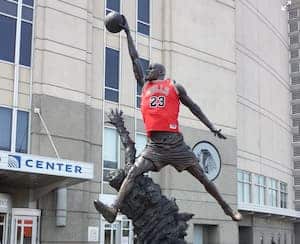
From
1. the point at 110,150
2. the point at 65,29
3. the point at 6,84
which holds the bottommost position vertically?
the point at 110,150

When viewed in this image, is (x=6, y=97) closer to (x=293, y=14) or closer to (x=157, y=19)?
(x=157, y=19)

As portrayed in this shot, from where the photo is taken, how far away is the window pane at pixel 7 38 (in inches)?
882

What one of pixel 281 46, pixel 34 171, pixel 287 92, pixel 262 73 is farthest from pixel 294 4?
pixel 34 171

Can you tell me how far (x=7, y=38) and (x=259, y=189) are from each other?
2185cm

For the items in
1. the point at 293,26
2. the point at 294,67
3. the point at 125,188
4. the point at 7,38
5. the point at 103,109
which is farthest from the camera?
the point at 293,26

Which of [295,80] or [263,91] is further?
[295,80]

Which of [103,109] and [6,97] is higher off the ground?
[103,109]

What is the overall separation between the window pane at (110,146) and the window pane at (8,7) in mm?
6321

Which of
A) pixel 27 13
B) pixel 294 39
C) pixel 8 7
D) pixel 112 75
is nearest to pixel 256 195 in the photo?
pixel 112 75

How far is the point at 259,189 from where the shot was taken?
38.9 meters

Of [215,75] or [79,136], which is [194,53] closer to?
[215,75]

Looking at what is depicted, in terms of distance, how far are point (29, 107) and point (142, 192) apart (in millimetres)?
15990

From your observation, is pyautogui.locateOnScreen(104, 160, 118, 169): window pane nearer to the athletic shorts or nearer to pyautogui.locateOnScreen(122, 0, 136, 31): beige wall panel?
pyautogui.locateOnScreen(122, 0, 136, 31): beige wall panel

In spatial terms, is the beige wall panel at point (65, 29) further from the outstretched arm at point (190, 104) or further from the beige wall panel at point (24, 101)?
the outstretched arm at point (190, 104)
